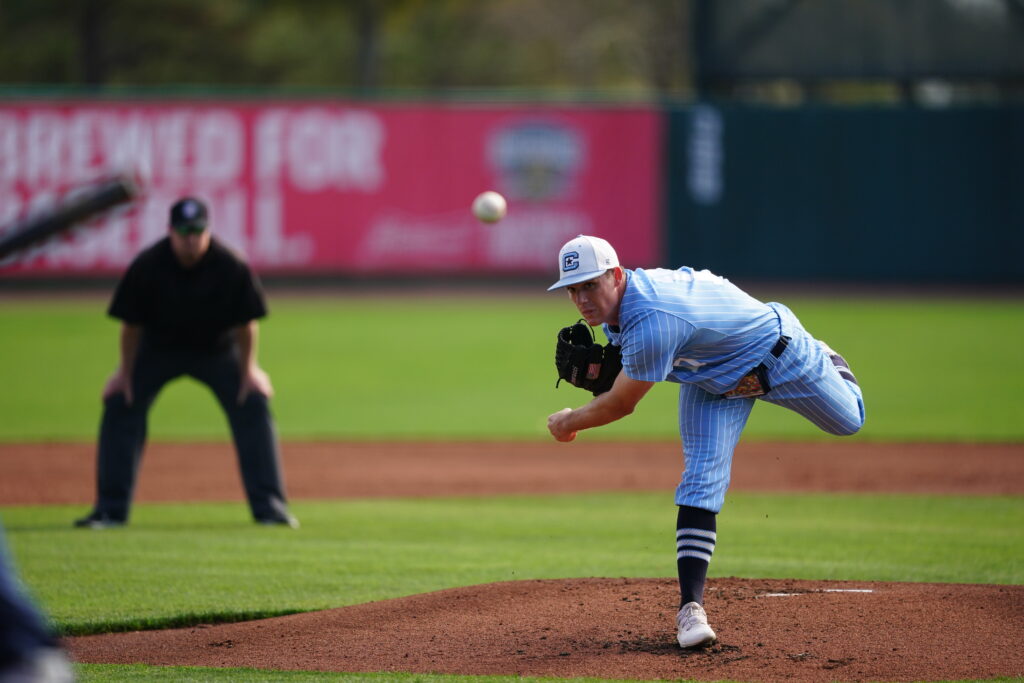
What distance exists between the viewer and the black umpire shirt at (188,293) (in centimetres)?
741

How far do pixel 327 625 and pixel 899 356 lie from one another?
1330 centimetres

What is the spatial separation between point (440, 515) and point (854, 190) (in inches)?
703

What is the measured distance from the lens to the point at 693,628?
470cm

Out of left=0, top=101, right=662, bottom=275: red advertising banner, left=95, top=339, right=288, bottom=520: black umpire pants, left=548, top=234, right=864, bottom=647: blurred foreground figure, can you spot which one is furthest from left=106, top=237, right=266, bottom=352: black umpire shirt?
left=0, top=101, right=662, bottom=275: red advertising banner

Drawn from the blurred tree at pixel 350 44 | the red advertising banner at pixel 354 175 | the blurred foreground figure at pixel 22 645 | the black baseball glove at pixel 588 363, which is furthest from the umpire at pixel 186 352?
the blurred tree at pixel 350 44

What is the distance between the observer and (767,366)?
194 inches

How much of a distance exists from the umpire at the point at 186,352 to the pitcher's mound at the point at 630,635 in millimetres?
2367

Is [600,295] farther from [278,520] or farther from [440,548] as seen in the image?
[278,520]

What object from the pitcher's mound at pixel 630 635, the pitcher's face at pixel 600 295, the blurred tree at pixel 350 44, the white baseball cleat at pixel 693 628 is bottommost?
the pitcher's mound at pixel 630 635

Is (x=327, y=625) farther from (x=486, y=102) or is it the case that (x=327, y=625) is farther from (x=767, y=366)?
(x=486, y=102)

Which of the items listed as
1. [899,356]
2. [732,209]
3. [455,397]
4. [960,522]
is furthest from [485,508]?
[732,209]

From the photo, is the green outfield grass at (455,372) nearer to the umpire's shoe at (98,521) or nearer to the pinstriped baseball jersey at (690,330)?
the umpire's shoe at (98,521)

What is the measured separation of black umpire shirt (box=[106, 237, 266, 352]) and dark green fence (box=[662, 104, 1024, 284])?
1793 centimetres

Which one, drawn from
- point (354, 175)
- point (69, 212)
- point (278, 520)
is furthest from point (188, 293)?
point (354, 175)
